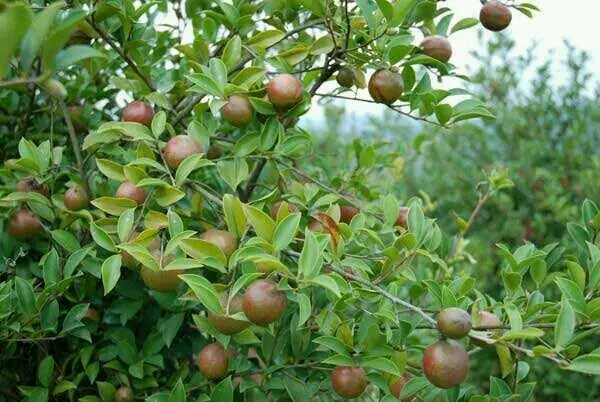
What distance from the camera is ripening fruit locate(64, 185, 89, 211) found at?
1130 mm

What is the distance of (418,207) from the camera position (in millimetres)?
1054

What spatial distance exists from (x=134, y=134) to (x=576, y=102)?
2.69m

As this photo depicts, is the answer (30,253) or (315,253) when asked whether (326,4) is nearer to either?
(315,253)

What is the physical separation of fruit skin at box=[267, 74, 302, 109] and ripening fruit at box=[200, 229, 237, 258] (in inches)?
7.9

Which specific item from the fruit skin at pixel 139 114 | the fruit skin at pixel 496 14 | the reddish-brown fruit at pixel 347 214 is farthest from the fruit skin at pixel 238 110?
the fruit skin at pixel 496 14

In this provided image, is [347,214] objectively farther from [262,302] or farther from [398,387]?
[262,302]

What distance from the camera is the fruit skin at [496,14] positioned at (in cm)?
117

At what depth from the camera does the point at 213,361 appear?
104 cm

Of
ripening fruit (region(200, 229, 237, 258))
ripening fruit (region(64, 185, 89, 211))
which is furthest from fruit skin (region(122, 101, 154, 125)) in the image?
ripening fruit (region(200, 229, 237, 258))

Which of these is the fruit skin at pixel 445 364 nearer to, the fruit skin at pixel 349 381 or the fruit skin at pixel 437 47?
the fruit skin at pixel 349 381

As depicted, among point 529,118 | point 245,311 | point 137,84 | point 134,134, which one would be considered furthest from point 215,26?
point 529,118

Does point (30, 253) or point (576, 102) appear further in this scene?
point (576, 102)

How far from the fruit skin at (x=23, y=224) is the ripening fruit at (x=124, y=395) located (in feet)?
0.89

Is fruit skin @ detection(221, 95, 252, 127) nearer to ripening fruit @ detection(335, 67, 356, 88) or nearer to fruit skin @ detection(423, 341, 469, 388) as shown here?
ripening fruit @ detection(335, 67, 356, 88)
